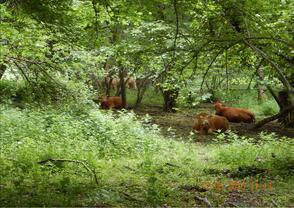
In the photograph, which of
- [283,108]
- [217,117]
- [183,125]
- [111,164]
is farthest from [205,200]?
[283,108]

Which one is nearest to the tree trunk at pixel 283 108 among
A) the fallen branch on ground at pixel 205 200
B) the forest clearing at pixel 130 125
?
the forest clearing at pixel 130 125

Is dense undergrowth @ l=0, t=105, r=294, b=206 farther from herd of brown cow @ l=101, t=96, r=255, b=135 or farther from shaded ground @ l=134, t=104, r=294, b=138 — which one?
shaded ground @ l=134, t=104, r=294, b=138

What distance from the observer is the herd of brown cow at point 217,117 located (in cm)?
1488

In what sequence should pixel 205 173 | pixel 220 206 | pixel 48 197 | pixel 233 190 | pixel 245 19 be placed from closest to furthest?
pixel 48 197, pixel 220 206, pixel 233 190, pixel 245 19, pixel 205 173

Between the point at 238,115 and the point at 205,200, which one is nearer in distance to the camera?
the point at 205,200

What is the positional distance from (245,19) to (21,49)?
4.88m

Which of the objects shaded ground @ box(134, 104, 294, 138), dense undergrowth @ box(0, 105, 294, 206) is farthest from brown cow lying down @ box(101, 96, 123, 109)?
dense undergrowth @ box(0, 105, 294, 206)

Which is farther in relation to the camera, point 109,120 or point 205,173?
point 109,120

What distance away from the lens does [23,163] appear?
23.0 feet

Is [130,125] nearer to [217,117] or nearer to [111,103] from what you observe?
[217,117]

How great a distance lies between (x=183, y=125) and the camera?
16406 millimetres

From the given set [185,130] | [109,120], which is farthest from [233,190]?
[185,130]

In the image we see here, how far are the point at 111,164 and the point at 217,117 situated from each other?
7749mm

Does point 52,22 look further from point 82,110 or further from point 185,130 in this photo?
point 185,130
